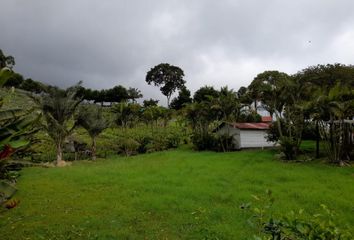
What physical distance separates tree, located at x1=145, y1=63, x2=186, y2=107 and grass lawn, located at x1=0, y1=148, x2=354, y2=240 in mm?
51475

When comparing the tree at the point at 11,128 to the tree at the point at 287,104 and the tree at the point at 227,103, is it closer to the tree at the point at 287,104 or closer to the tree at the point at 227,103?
the tree at the point at 287,104

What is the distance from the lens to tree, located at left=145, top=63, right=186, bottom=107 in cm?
6681

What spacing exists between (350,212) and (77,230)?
6.52 meters

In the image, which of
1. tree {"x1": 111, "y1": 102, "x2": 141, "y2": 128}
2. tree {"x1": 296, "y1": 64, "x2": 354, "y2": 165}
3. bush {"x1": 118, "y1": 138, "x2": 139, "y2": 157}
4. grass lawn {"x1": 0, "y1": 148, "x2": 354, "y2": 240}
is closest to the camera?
grass lawn {"x1": 0, "y1": 148, "x2": 354, "y2": 240}

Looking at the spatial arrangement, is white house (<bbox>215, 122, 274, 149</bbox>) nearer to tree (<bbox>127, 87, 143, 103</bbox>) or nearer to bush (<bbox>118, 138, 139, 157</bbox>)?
bush (<bbox>118, 138, 139, 157</bbox>)

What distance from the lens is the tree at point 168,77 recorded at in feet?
219

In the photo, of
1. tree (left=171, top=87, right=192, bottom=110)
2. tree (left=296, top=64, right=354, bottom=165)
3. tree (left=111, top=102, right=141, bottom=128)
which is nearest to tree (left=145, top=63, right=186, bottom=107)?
tree (left=171, top=87, right=192, bottom=110)

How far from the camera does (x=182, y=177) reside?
13.3 meters

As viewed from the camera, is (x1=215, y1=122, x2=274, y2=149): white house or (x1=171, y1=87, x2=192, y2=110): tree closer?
(x1=215, y1=122, x2=274, y2=149): white house

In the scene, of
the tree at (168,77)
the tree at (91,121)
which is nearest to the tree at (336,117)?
the tree at (91,121)

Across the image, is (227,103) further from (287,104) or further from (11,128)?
(11,128)

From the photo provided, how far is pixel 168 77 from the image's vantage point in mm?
66938

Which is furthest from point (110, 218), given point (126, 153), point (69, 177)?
point (126, 153)

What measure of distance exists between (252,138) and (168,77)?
1693 inches
